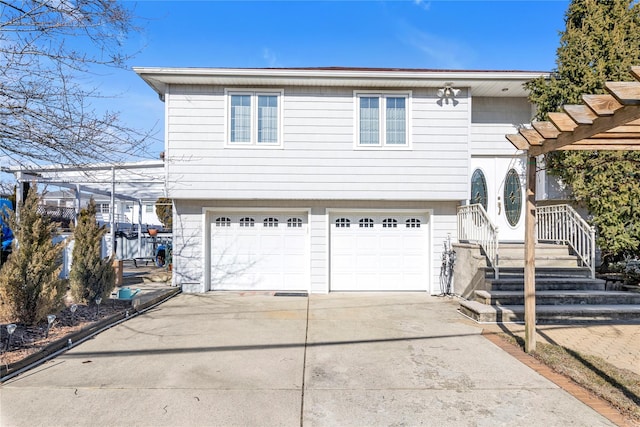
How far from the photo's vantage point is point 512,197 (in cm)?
973

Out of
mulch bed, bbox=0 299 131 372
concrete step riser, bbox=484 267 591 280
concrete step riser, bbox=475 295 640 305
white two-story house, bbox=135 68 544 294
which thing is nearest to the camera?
mulch bed, bbox=0 299 131 372

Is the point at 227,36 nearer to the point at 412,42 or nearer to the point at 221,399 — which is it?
the point at 412,42

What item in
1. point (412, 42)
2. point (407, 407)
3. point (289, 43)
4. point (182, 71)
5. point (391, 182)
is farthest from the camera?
point (412, 42)

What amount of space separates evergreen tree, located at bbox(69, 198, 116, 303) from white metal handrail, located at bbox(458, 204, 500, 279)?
7313 millimetres

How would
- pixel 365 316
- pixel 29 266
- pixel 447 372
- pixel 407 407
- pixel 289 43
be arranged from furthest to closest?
pixel 289 43, pixel 365 316, pixel 29 266, pixel 447 372, pixel 407 407

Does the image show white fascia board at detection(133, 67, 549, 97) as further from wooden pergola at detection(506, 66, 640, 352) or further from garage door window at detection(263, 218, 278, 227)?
wooden pergola at detection(506, 66, 640, 352)

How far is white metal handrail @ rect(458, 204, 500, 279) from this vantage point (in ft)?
23.9

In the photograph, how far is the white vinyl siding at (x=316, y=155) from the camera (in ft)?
28.4

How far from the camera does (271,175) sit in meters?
8.71

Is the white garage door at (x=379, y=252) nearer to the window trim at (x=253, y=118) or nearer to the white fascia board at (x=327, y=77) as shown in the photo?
the window trim at (x=253, y=118)

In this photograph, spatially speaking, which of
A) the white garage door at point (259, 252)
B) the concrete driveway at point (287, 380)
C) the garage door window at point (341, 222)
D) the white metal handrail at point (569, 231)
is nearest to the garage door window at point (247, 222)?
the white garage door at point (259, 252)

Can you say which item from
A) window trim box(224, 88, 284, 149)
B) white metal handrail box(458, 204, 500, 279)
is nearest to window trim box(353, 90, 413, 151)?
window trim box(224, 88, 284, 149)

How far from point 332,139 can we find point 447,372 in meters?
6.00

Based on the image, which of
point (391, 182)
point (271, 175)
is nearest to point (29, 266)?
point (271, 175)
